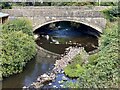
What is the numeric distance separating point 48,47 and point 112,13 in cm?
904

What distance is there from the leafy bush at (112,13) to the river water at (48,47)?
342 centimetres

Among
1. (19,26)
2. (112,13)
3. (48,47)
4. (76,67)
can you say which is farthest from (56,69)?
(112,13)

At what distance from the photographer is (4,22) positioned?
3816 cm

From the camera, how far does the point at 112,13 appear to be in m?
40.2

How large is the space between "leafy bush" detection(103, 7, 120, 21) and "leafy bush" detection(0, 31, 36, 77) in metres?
12.9

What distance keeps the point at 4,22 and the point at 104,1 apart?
51.2 feet

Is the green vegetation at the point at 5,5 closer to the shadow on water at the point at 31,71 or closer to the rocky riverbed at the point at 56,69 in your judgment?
the shadow on water at the point at 31,71

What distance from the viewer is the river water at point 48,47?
1067 inches

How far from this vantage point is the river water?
→ 27.1 m

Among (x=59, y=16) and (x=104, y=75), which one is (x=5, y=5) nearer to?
(x=59, y=16)

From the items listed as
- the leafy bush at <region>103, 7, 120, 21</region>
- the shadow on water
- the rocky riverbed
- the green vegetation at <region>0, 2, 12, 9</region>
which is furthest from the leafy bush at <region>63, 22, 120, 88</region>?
the green vegetation at <region>0, 2, 12, 9</region>

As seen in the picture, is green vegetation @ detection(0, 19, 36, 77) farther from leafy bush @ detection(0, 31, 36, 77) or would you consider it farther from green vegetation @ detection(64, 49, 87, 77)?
green vegetation @ detection(64, 49, 87, 77)

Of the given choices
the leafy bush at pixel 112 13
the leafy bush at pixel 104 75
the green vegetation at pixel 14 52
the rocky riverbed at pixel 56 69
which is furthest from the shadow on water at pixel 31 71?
the leafy bush at pixel 112 13

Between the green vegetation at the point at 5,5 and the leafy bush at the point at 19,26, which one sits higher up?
the green vegetation at the point at 5,5
